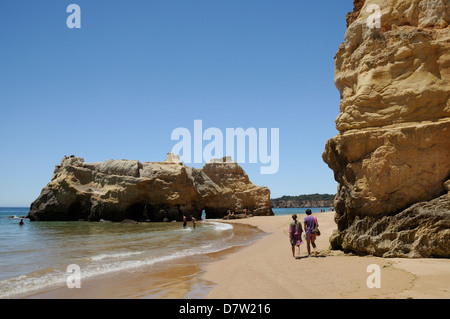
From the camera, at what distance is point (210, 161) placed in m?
50.9

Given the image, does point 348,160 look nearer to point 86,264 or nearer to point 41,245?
point 86,264

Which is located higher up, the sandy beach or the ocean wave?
the sandy beach

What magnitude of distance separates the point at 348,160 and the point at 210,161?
42.2 metres

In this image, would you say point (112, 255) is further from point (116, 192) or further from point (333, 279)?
point (116, 192)

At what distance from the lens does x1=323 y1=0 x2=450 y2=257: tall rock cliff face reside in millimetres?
7851

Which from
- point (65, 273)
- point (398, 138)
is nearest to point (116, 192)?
point (65, 273)

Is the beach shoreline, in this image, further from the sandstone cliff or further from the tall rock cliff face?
the sandstone cliff

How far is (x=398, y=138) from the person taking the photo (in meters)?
8.09

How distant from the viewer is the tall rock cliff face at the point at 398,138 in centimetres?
785

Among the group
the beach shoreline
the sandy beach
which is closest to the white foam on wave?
the beach shoreline

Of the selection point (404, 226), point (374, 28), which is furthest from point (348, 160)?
point (374, 28)

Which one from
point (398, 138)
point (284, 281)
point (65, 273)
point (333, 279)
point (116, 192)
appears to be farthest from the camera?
point (116, 192)

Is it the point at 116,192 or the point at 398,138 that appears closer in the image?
the point at 398,138

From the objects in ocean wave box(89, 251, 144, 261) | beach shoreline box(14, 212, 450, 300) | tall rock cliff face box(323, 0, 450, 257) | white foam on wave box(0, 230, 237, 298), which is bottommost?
ocean wave box(89, 251, 144, 261)
